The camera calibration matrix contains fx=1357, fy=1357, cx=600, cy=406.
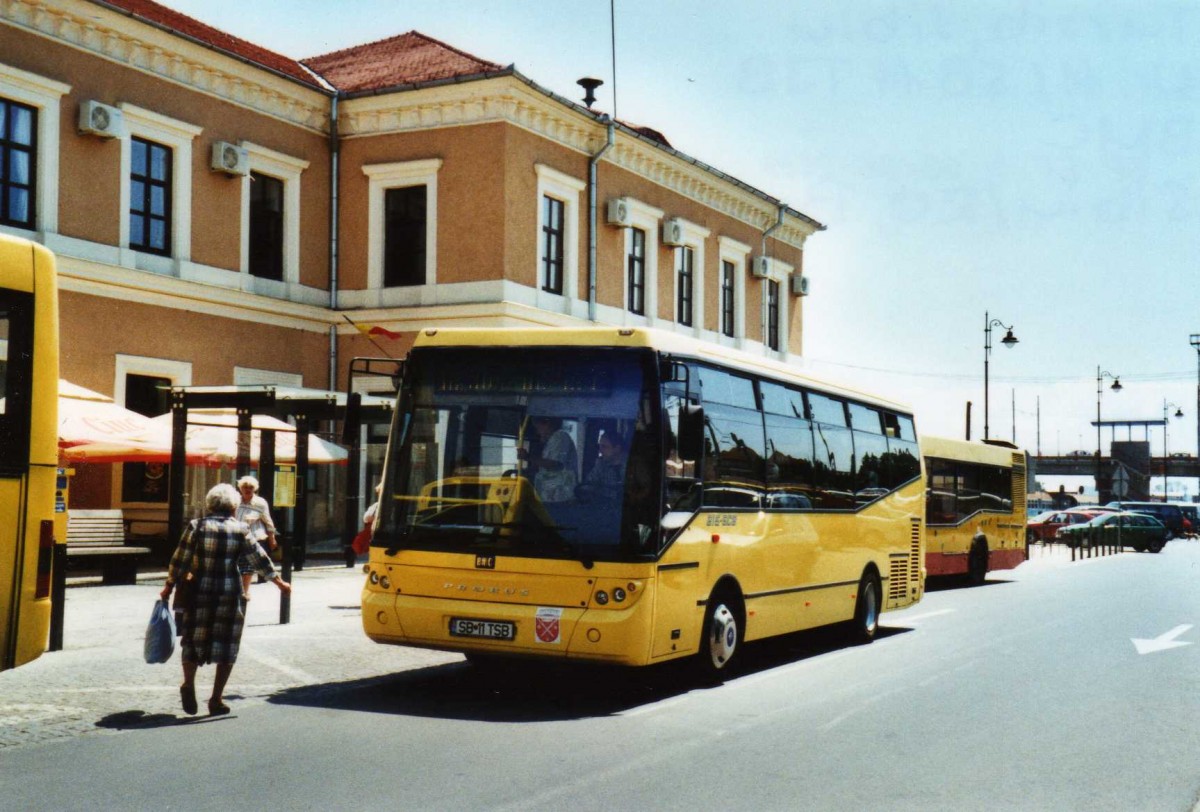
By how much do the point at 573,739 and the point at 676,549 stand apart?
2.25 m

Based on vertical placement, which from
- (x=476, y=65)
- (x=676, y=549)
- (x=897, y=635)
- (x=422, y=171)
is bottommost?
(x=897, y=635)

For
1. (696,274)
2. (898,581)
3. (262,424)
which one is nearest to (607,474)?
(898,581)

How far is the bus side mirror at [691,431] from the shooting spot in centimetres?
1077

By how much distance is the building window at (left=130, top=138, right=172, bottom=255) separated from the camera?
27547mm

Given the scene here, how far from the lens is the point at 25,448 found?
8.41 m

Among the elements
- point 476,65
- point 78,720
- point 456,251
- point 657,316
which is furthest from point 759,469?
point 657,316

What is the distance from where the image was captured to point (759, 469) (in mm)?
12867

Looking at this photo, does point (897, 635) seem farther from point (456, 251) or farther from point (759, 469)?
point (456, 251)

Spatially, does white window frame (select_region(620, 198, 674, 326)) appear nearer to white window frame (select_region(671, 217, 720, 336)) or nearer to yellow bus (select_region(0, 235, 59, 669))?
white window frame (select_region(671, 217, 720, 336))

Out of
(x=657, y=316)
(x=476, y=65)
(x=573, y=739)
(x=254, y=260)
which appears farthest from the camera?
(x=657, y=316)

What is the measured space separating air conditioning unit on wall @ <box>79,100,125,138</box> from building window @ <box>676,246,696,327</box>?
17.4 meters

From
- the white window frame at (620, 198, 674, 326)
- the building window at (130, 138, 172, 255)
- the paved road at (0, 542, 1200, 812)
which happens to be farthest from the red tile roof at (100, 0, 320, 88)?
the paved road at (0, 542, 1200, 812)

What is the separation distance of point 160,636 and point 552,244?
24584mm

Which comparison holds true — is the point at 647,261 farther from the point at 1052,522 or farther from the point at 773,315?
the point at 1052,522
